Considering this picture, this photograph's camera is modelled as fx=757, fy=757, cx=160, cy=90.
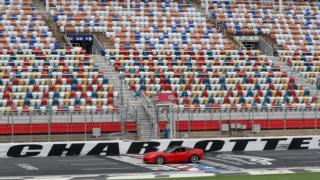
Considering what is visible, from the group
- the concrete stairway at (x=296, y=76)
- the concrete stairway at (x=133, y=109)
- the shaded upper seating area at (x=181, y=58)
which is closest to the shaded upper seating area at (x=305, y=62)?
the concrete stairway at (x=296, y=76)

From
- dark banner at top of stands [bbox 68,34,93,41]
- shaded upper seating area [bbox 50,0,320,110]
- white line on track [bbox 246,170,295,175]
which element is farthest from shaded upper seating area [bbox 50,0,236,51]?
white line on track [bbox 246,170,295,175]

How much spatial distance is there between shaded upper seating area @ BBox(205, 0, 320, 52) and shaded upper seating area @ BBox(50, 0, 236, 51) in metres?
2.55

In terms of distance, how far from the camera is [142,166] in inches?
1305

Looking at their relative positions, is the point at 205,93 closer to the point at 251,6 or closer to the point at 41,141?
the point at 41,141

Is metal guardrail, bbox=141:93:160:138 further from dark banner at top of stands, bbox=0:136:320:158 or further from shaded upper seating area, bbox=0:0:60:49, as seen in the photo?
shaded upper seating area, bbox=0:0:60:49

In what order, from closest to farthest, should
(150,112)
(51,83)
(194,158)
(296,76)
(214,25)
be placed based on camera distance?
(194,158) < (150,112) < (51,83) < (296,76) < (214,25)

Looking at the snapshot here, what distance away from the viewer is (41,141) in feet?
139

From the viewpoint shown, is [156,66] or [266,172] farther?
[156,66]

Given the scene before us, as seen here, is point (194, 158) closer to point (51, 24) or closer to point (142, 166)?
point (142, 166)

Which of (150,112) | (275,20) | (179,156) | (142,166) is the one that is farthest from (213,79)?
(142,166)

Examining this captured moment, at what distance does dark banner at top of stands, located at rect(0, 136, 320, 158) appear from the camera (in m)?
38.8

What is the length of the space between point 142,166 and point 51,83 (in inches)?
677

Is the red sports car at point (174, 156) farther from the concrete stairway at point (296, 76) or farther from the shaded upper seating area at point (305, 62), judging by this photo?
the shaded upper seating area at point (305, 62)

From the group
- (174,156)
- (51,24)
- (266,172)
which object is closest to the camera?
(266,172)
